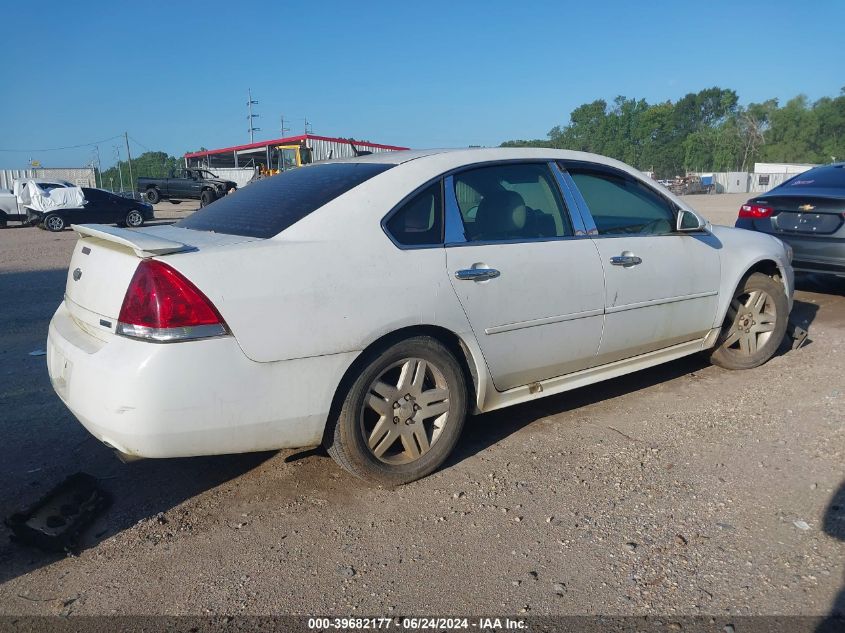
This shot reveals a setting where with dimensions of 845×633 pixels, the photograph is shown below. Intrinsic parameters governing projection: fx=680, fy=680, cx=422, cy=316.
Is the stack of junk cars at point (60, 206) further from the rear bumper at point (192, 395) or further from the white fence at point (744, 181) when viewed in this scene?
the white fence at point (744, 181)

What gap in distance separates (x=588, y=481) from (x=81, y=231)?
279 cm

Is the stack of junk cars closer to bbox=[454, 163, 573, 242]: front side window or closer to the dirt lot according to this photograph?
the dirt lot

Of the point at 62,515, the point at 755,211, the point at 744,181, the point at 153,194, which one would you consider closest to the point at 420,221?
the point at 62,515

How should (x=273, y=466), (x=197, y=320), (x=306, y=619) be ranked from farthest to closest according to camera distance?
(x=273, y=466) → (x=197, y=320) → (x=306, y=619)

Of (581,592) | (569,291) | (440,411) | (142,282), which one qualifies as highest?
(142,282)

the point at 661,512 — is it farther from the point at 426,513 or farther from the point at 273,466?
the point at 273,466

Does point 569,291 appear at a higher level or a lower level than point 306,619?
higher

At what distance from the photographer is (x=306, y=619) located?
239cm

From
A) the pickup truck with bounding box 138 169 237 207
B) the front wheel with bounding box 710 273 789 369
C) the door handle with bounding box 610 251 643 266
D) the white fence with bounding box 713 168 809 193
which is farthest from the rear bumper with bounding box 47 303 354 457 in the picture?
the white fence with bounding box 713 168 809 193

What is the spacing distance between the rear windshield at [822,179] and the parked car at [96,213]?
18.4 metres

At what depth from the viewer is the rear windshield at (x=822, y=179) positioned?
7367mm

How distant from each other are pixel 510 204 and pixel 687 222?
4.44 ft

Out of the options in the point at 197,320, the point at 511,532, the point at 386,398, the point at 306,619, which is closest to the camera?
the point at 306,619

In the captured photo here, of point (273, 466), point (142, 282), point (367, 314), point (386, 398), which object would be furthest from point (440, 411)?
point (142, 282)
